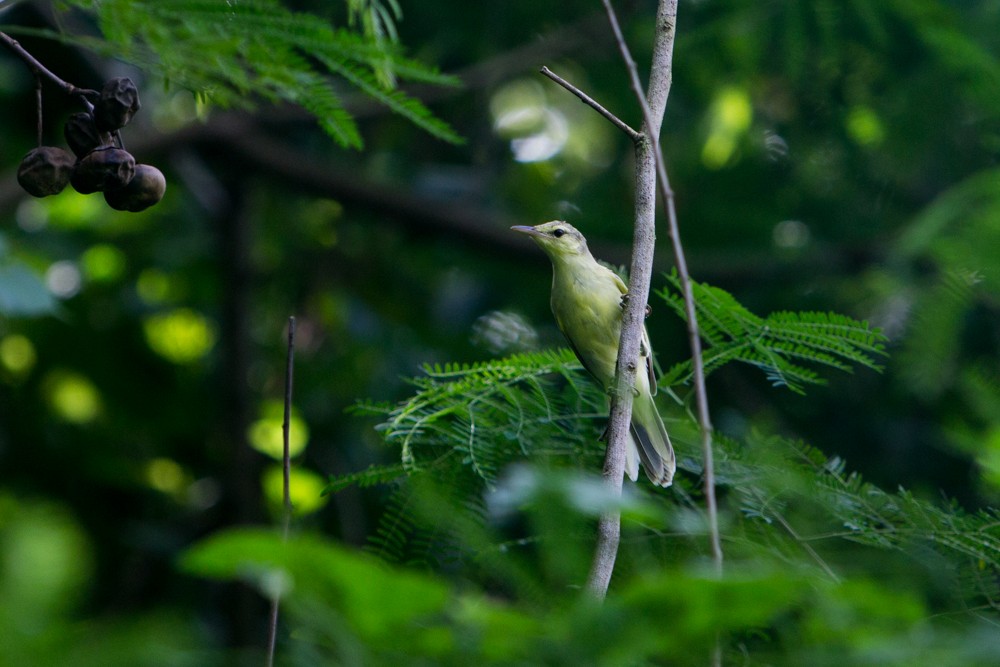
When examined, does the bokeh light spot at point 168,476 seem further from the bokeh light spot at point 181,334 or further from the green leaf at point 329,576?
the green leaf at point 329,576

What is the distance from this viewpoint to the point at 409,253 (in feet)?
26.9

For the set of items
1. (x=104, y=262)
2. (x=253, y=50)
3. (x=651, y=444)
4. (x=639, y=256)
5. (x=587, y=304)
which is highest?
(x=253, y=50)

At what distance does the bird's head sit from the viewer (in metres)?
4.55

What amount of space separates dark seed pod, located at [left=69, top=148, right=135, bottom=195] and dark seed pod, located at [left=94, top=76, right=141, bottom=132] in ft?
0.24

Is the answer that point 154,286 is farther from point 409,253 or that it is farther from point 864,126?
point 864,126

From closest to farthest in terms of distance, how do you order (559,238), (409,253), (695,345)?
(695,345)
(559,238)
(409,253)

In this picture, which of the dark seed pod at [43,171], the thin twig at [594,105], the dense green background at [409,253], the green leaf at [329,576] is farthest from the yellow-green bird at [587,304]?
the green leaf at [329,576]

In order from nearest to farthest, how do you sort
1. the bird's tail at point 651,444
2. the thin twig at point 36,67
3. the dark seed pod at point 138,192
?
the thin twig at point 36,67 → the dark seed pod at point 138,192 → the bird's tail at point 651,444

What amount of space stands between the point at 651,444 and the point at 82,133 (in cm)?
238

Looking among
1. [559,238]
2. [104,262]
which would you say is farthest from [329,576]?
[104,262]

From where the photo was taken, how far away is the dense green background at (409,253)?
6.28 metres

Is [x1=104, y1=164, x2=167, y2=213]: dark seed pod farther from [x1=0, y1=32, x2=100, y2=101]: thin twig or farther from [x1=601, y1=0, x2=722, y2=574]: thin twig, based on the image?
[x1=601, y1=0, x2=722, y2=574]: thin twig

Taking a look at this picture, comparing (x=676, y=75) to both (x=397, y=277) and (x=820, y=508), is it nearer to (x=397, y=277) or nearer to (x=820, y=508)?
(x=397, y=277)

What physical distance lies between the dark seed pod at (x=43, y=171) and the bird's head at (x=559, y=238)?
2.59 m
